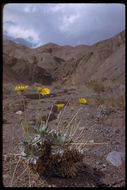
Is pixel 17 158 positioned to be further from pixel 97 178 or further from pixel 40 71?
pixel 40 71

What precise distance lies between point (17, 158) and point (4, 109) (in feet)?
14.6

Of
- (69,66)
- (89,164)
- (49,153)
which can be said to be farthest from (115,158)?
(69,66)

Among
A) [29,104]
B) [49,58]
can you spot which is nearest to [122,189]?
[29,104]

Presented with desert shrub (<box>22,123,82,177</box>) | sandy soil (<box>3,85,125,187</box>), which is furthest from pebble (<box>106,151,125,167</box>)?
desert shrub (<box>22,123,82,177</box>)

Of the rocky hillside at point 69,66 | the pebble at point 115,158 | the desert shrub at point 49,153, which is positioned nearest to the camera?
the desert shrub at point 49,153

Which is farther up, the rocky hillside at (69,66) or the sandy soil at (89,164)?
the rocky hillside at (69,66)

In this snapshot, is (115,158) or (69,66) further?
(69,66)

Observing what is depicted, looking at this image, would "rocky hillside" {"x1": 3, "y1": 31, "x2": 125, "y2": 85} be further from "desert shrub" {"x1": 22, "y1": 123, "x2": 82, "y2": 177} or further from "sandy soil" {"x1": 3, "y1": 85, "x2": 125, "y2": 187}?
"desert shrub" {"x1": 22, "y1": 123, "x2": 82, "y2": 177}

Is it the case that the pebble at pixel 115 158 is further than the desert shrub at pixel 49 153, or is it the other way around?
the pebble at pixel 115 158

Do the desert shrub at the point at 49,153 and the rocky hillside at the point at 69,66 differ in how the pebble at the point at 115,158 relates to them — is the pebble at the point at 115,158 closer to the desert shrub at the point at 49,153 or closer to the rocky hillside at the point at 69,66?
the desert shrub at the point at 49,153

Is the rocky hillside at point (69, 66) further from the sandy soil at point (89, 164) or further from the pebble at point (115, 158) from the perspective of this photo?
the pebble at point (115, 158)

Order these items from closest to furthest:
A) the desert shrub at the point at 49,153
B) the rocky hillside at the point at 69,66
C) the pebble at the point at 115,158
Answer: the desert shrub at the point at 49,153 < the pebble at the point at 115,158 < the rocky hillside at the point at 69,66

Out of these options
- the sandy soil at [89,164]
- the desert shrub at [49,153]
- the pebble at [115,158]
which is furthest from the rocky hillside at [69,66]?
the desert shrub at [49,153]

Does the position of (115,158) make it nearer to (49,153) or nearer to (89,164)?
(89,164)
